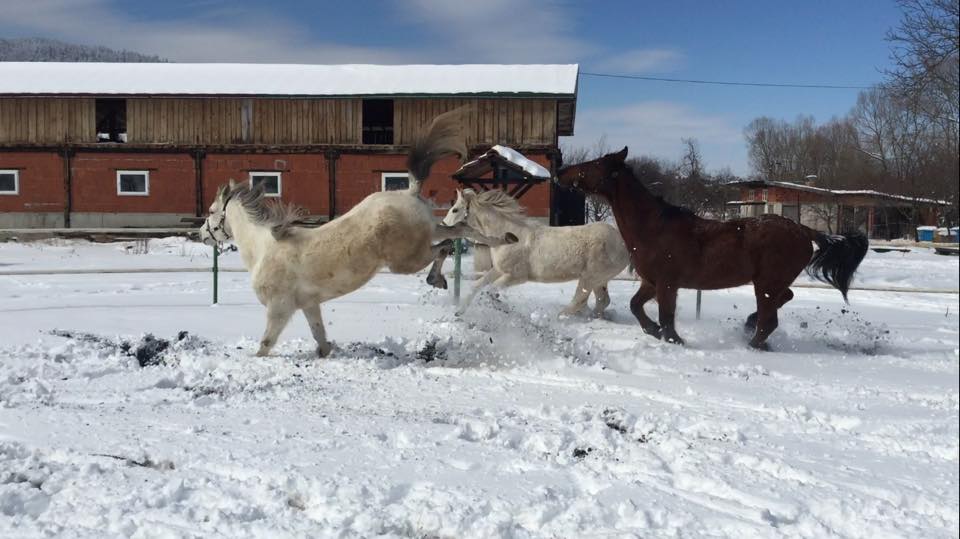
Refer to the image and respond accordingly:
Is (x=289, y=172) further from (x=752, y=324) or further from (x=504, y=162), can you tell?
(x=752, y=324)

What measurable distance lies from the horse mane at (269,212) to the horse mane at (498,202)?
2726 mm

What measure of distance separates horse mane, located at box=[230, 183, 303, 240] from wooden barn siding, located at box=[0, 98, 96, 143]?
2224 cm

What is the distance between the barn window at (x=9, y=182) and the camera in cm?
2544

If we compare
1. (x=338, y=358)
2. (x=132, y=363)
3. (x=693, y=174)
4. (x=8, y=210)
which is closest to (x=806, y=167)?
(x=693, y=174)

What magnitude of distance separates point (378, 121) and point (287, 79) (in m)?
3.73

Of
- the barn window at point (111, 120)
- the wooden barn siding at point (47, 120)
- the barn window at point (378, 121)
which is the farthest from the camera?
the barn window at point (378, 121)

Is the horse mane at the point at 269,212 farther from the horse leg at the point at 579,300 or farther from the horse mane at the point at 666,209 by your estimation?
the horse leg at the point at 579,300

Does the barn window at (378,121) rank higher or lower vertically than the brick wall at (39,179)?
higher

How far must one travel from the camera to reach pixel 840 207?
557 cm

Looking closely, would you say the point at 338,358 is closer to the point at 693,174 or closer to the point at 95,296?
the point at 693,174

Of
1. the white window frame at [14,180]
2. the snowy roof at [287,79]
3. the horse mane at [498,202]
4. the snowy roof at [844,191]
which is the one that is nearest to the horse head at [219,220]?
the horse mane at [498,202]

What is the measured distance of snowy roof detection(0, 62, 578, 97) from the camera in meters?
24.4

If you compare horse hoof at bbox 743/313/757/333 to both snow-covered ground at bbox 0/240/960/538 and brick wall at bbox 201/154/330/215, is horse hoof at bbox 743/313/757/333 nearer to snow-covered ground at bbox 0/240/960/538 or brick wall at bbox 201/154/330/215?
snow-covered ground at bbox 0/240/960/538

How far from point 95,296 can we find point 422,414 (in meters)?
7.90
